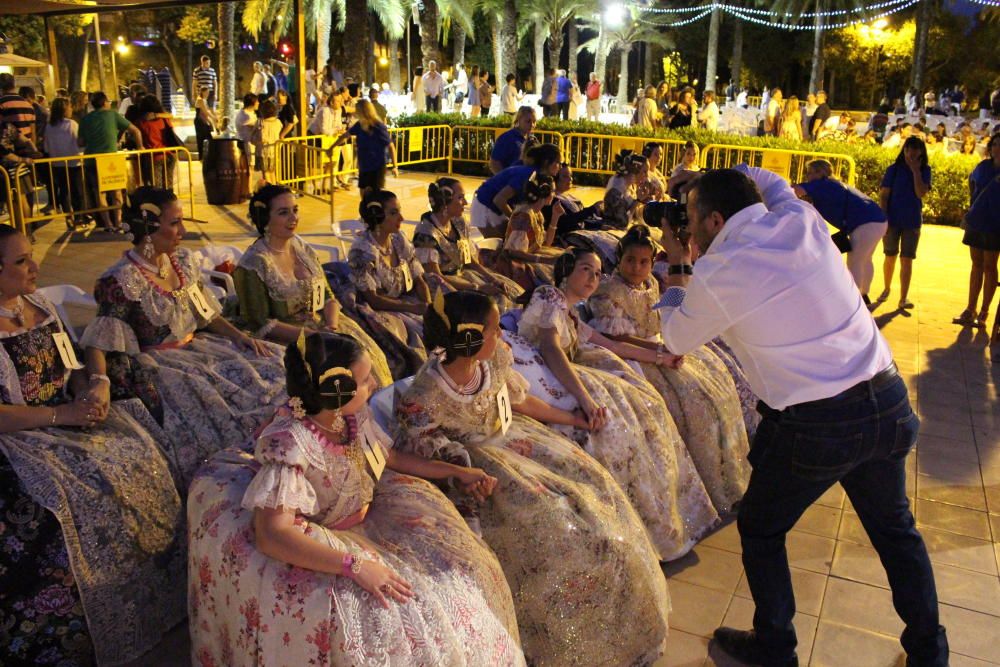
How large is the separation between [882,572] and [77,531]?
361cm

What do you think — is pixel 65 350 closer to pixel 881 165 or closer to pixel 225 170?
pixel 225 170

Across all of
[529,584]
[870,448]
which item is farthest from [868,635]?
[529,584]

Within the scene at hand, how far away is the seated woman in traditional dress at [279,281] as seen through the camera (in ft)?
17.0

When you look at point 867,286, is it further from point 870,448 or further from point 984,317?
point 870,448

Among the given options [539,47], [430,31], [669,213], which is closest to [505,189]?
[669,213]

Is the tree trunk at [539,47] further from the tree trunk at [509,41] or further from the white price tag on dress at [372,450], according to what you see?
the white price tag on dress at [372,450]

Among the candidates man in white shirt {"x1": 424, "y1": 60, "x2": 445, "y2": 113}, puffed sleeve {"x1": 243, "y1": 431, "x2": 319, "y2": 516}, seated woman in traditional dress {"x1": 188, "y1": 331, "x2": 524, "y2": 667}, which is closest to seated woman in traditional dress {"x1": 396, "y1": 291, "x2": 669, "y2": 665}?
seated woman in traditional dress {"x1": 188, "y1": 331, "x2": 524, "y2": 667}

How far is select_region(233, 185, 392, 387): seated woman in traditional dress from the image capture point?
517 cm

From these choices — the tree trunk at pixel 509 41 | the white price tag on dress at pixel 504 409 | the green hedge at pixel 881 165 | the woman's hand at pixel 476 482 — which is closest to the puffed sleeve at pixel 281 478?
the woman's hand at pixel 476 482

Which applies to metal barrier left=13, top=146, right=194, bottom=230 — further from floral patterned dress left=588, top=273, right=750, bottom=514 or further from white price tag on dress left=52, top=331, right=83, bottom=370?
floral patterned dress left=588, top=273, right=750, bottom=514

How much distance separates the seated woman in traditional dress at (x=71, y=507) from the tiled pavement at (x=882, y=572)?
26cm

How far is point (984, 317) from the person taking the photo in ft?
30.4

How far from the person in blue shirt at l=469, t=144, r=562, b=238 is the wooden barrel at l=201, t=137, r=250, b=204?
588 centimetres

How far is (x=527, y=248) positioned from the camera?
7625 mm
